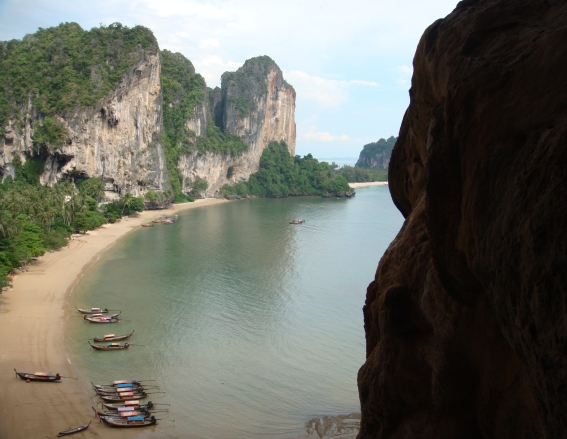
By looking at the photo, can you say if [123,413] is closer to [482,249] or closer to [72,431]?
[72,431]

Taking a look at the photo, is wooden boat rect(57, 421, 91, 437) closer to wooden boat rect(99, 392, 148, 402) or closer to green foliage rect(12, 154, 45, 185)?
wooden boat rect(99, 392, 148, 402)

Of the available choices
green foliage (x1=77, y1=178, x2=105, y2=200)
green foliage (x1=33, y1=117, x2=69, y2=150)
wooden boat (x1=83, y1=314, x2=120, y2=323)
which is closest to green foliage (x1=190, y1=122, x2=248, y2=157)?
green foliage (x1=77, y1=178, x2=105, y2=200)

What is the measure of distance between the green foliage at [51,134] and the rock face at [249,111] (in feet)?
113

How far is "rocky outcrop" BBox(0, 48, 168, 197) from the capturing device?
51938mm

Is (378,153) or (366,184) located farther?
(378,153)

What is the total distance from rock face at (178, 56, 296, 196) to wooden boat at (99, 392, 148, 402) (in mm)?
69816

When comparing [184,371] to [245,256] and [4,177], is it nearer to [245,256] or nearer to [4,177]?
[245,256]

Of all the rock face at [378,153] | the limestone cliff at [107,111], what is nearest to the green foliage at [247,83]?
the limestone cliff at [107,111]

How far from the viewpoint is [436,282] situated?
4.44 metres

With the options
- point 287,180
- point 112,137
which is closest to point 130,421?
point 112,137

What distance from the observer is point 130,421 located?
45.4ft

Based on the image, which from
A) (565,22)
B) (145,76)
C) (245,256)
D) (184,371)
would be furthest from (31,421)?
(145,76)

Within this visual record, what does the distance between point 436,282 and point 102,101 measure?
182 ft

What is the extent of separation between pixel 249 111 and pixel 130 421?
83.1 metres
